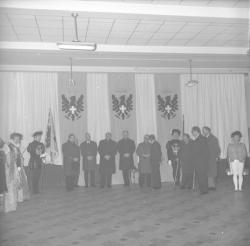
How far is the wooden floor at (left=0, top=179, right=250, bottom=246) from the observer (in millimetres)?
4094

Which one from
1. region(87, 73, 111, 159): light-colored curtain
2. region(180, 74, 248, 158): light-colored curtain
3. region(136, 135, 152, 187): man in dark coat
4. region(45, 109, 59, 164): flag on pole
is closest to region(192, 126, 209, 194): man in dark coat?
region(136, 135, 152, 187): man in dark coat

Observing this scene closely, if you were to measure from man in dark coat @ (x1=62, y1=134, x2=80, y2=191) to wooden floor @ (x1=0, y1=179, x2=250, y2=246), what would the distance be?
101 centimetres

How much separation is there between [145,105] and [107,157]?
2183mm

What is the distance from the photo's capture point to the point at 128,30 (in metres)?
6.90

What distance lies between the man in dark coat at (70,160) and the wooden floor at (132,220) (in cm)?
101

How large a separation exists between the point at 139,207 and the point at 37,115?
4.74m

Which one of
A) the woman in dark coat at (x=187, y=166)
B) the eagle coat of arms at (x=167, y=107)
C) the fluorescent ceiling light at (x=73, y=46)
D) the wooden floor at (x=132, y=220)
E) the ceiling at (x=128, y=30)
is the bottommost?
the wooden floor at (x=132, y=220)

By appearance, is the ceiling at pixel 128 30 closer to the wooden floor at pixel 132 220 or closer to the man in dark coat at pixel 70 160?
the man in dark coat at pixel 70 160

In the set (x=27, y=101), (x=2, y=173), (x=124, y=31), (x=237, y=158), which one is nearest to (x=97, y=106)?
(x=27, y=101)

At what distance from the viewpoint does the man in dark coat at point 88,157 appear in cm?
→ 909

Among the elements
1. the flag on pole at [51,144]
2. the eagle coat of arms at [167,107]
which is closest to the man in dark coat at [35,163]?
the flag on pole at [51,144]

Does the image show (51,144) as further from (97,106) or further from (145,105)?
(145,105)

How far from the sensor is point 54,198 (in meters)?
7.44

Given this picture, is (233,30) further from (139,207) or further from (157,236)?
(157,236)
